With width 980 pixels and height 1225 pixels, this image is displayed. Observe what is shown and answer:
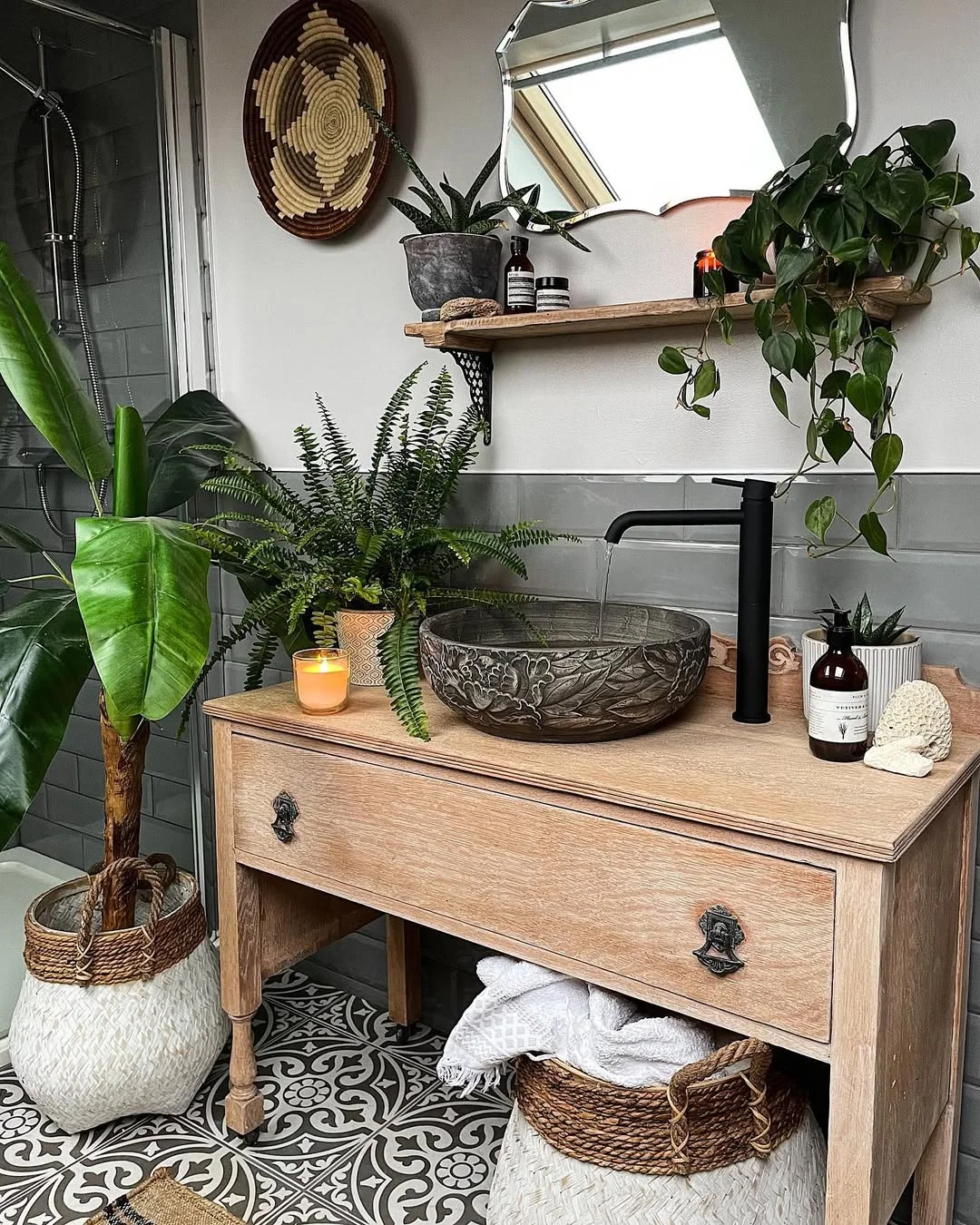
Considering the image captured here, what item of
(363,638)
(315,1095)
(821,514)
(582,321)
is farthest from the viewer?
(315,1095)

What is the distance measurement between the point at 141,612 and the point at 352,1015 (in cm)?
128

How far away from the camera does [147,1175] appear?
1777mm

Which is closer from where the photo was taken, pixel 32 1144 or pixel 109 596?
pixel 109 596

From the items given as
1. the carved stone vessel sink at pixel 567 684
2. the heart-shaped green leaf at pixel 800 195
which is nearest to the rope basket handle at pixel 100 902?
the carved stone vessel sink at pixel 567 684

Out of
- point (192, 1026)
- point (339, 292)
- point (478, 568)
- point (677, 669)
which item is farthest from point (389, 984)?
point (339, 292)

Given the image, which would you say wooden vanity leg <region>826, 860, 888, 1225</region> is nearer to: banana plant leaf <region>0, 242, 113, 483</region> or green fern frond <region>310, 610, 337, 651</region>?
green fern frond <region>310, 610, 337, 651</region>

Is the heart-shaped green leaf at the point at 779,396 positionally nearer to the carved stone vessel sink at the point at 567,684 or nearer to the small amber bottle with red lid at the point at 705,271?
the small amber bottle with red lid at the point at 705,271

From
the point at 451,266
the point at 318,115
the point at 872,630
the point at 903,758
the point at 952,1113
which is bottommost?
the point at 952,1113

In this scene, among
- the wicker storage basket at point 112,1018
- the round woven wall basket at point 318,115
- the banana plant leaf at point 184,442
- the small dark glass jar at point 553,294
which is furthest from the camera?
the banana plant leaf at point 184,442

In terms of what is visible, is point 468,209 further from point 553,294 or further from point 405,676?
point 405,676

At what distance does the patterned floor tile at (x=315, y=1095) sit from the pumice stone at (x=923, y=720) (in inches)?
46.6

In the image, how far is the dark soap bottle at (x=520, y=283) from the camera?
173 cm

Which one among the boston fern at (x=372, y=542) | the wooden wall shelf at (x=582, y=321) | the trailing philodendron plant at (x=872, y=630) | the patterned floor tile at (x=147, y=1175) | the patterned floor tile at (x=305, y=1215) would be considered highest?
the wooden wall shelf at (x=582, y=321)

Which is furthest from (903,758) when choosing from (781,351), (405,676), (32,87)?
(32,87)
